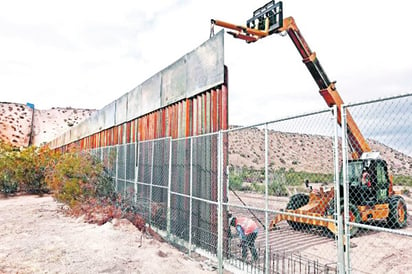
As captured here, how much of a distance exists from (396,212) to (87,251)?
919 cm

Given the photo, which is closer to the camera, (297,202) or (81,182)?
(297,202)

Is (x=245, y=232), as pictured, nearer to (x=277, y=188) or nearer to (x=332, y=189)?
(x=332, y=189)

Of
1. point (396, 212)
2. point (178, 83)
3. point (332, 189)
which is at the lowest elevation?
point (396, 212)

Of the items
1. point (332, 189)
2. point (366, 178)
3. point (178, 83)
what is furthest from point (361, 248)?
point (178, 83)

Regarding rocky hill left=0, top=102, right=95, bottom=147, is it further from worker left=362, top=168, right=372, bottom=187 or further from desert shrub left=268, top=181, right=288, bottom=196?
worker left=362, top=168, right=372, bottom=187

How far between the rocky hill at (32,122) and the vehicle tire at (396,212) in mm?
73425

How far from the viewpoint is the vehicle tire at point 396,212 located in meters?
10.9

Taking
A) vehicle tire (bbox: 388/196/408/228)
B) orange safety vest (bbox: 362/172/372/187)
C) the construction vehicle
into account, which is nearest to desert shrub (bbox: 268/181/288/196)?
the construction vehicle

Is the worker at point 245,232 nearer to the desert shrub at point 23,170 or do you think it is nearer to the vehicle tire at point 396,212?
the vehicle tire at point 396,212

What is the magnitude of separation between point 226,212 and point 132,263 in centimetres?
214

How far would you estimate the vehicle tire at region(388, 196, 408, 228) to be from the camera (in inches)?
430

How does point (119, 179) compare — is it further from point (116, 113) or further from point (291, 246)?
point (291, 246)

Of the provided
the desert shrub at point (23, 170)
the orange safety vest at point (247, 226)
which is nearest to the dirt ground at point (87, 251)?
the orange safety vest at point (247, 226)

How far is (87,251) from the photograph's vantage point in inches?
304
